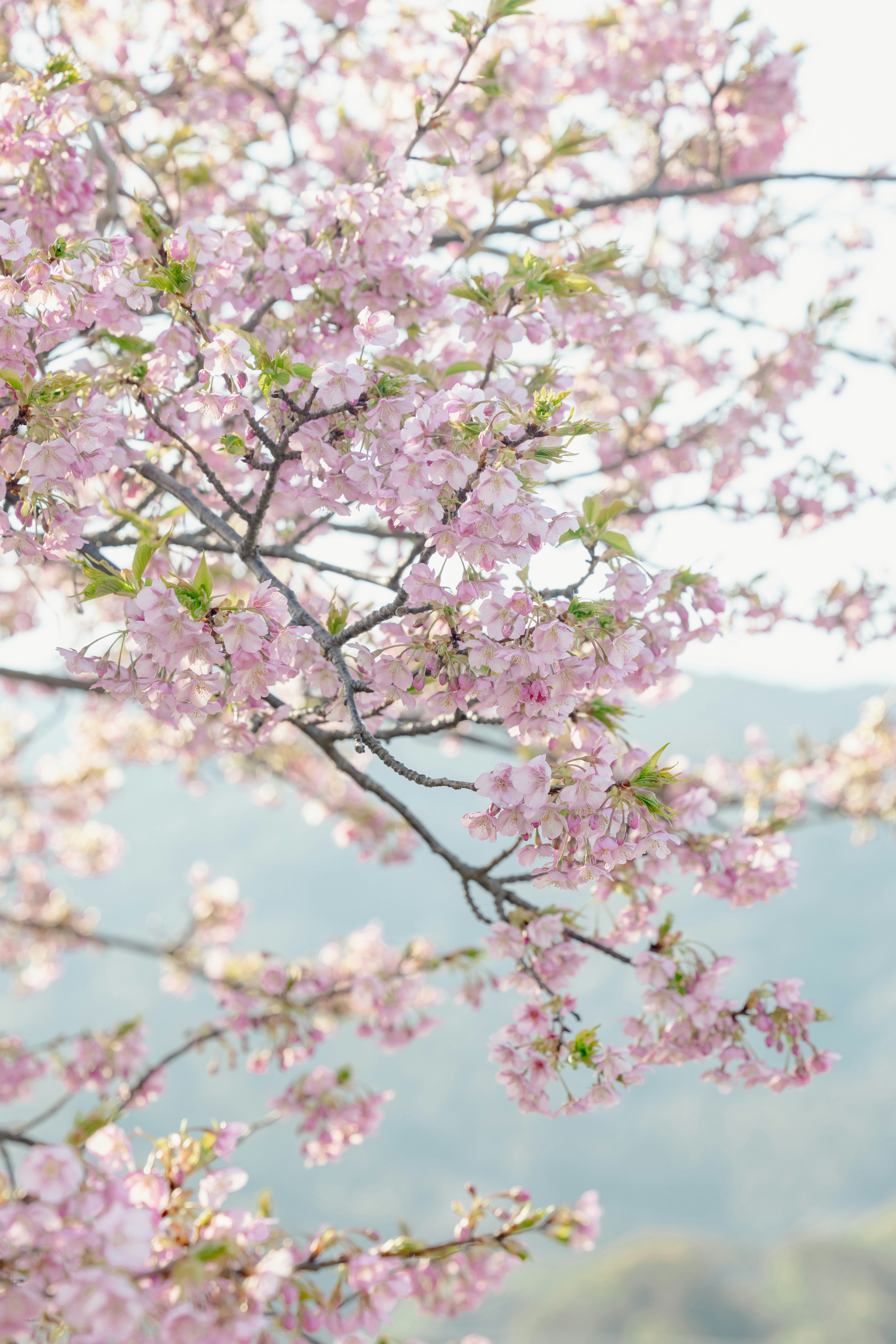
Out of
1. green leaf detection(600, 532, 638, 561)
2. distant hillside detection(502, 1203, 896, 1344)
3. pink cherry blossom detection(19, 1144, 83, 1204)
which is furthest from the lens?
distant hillside detection(502, 1203, 896, 1344)

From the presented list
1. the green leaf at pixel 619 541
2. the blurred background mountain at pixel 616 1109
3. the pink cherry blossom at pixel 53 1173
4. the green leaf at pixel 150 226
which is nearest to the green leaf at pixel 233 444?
the green leaf at pixel 150 226

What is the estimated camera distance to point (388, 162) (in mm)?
2436

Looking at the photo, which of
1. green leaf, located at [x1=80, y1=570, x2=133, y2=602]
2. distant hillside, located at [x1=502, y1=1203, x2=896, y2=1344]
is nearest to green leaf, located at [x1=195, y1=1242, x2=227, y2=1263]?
green leaf, located at [x1=80, y1=570, x2=133, y2=602]

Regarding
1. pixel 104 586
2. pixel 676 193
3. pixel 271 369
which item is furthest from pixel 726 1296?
pixel 271 369

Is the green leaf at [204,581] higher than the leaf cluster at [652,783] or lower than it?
higher

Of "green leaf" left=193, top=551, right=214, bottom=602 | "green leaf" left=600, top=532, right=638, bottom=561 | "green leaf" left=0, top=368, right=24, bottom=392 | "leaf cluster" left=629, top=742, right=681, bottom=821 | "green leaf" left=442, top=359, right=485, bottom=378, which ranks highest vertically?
"green leaf" left=442, top=359, right=485, bottom=378

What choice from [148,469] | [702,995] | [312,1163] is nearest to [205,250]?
[148,469]

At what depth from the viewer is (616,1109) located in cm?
3097

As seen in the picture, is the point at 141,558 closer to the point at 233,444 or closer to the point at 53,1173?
the point at 233,444

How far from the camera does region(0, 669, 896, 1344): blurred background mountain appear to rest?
34000 mm

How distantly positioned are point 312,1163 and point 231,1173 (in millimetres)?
2560

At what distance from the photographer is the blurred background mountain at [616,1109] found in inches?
1339

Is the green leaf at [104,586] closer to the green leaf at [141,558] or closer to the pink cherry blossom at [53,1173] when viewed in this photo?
the green leaf at [141,558]

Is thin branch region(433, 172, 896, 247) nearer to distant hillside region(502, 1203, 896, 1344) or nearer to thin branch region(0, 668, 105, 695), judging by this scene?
thin branch region(0, 668, 105, 695)
